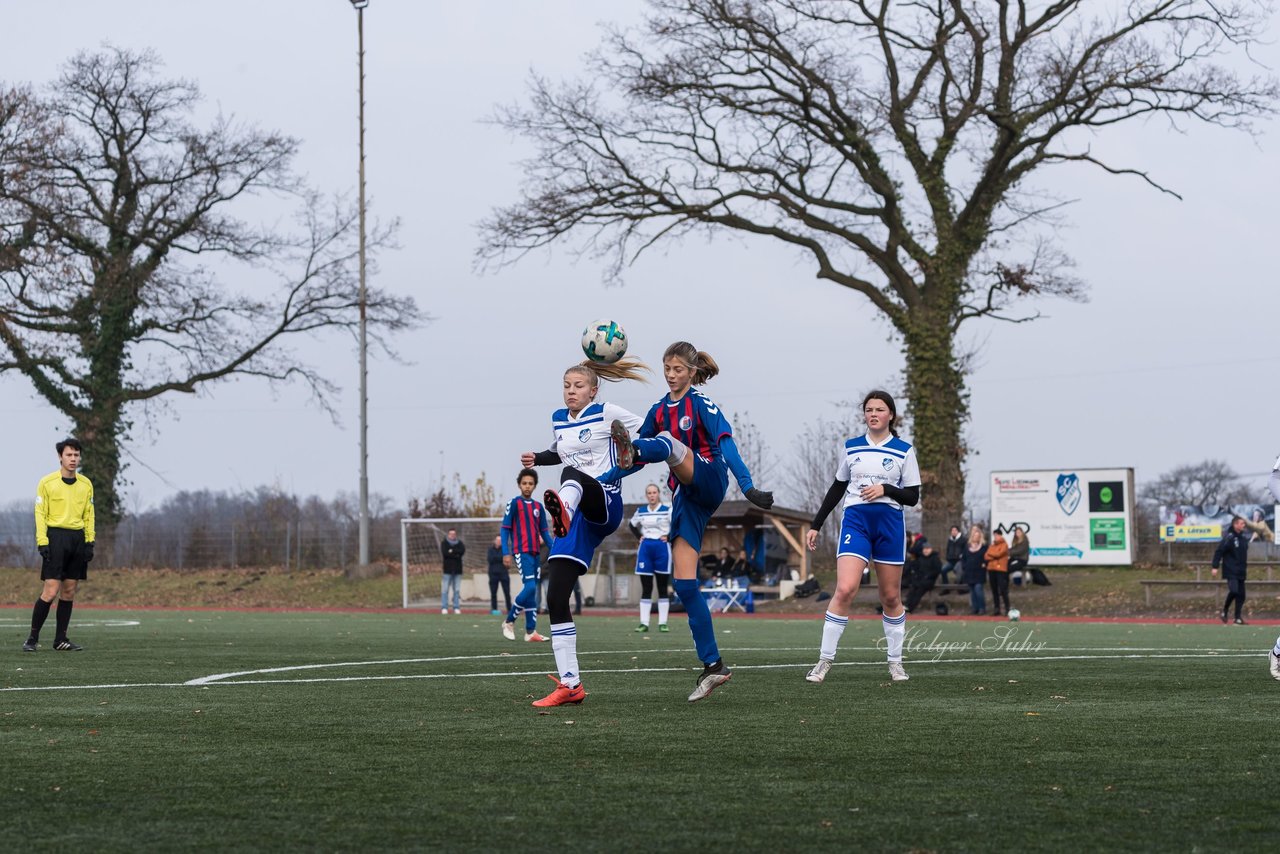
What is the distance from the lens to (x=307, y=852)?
4430mm

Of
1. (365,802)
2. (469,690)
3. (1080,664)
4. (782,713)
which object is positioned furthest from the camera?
(1080,664)

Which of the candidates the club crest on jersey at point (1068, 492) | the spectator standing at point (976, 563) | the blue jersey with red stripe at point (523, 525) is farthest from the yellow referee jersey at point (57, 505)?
the club crest on jersey at point (1068, 492)

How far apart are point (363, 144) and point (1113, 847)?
44216 millimetres

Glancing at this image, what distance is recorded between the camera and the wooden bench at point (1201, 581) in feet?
103

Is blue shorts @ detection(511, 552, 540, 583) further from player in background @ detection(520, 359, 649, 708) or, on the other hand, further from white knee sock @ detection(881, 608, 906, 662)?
player in background @ detection(520, 359, 649, 708)

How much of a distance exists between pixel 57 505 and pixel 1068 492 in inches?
1060

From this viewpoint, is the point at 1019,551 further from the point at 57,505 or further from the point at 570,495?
the point at 570,495

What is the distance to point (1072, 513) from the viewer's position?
3688 cm

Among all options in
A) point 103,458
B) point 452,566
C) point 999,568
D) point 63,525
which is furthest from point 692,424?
point 103,458

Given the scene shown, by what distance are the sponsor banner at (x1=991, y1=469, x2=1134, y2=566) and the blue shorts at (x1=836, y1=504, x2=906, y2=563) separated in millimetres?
26543

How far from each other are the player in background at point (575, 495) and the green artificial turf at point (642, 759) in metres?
0.43

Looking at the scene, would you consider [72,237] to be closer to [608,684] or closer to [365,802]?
[608,684]

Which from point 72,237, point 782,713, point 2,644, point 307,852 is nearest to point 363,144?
point 72,237

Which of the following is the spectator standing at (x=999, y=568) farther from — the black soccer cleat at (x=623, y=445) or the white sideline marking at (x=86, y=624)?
the black soccer cleat at (x=623, y=445)
